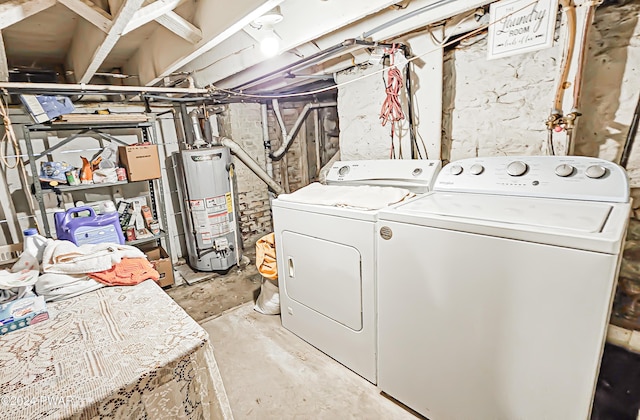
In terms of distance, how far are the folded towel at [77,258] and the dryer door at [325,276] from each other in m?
0.94

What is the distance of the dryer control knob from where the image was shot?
1471mm

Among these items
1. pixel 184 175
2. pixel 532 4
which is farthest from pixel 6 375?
pixel 184 175

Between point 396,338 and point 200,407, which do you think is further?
point 396,338

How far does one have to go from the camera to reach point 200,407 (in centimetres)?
88

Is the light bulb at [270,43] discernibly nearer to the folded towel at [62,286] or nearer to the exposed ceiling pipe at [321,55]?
the exposed ceiling pipe at [321,55]

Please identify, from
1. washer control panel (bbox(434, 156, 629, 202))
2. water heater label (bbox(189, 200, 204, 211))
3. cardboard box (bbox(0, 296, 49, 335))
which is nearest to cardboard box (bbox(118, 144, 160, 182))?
water heater label (bbox(189, 200, 204, 211))

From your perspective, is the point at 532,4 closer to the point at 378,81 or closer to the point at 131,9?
the point at 378,81

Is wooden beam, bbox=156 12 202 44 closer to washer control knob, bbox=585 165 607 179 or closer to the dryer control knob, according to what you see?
the dryer control knob

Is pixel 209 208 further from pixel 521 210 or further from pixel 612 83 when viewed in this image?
pixel 612 83

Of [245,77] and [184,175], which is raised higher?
[245,77]

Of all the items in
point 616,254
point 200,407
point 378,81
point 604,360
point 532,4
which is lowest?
point 604,360

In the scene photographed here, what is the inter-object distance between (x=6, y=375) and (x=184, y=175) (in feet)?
8.40

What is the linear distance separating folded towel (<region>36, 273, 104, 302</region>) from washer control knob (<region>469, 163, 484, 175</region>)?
183 cm

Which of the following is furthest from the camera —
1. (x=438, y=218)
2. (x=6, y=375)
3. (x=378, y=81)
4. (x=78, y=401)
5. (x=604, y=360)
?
(x=378, y=81)
